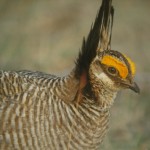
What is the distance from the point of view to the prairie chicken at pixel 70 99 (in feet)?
19.9

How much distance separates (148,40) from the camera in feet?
40.3

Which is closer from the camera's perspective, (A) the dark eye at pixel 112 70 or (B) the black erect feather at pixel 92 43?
(A) the dark eye at pixel 112 70

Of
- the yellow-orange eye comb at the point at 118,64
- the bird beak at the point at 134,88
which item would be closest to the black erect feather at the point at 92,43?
the yellow-orange eye comb at the point at 118,64

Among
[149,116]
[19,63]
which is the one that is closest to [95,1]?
[19,63]

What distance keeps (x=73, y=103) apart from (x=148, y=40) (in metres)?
6.15

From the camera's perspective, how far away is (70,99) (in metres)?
6.30

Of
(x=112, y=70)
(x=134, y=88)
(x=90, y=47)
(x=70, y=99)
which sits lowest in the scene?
(x=70, y=99)

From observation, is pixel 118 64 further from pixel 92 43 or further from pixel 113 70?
pixel 92 43

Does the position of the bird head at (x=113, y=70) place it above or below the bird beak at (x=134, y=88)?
above

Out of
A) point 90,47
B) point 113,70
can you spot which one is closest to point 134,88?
point 113,70

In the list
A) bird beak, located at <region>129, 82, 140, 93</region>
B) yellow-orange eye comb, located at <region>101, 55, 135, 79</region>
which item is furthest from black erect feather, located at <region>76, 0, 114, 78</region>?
bird beak, located at <region>129, 82, 140, 93</region>

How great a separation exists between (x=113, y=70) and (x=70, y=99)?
452 mm

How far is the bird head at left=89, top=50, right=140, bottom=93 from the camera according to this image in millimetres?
6090

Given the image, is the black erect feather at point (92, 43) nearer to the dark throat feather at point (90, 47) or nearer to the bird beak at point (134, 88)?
the dark throat feather at point (90, 47)
